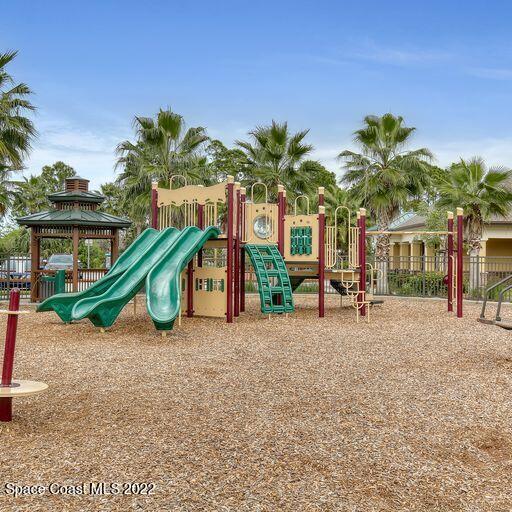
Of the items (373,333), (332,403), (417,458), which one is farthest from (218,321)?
(417,458)

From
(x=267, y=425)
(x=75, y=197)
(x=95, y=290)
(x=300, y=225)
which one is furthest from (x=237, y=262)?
(x=267, y=425)

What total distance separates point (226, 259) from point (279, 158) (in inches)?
547

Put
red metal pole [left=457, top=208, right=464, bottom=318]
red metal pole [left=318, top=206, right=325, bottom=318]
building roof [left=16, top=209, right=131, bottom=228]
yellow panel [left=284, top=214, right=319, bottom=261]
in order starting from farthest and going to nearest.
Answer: building roof [left=16, top=209, right=131, bottom=228], red metal pole [left=457, top=208, right=464, bottom=318], yellow panel [left=284, top=214, right=319, bottom=261], red metal pole [left=318, top=206, right=325, bottom=318]

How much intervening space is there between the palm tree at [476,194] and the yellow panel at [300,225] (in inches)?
399

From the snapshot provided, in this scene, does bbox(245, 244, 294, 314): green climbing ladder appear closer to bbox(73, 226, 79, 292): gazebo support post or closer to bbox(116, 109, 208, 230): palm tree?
bbox(73, 226, 79, 292): gazebo support post

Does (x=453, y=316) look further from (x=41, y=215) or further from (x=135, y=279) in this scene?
(x=41, y=215)

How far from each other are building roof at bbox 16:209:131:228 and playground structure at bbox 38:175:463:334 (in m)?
3.46

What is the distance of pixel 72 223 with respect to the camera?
1703 cm

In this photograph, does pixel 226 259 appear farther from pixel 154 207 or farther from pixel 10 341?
pixel 10 341

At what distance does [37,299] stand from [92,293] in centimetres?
662

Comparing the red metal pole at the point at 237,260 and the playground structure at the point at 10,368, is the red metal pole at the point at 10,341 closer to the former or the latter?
the playground structure at the point at 10,368

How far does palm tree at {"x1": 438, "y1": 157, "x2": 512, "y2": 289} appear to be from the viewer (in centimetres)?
2223

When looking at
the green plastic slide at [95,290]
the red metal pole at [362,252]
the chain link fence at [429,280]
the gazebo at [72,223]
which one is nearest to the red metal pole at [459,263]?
the red metal pole at [362,252]

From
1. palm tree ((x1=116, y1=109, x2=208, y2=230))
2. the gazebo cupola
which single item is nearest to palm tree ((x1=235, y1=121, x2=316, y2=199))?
palm tree ((x1=116, y1=109, x2=208, y2=230))
